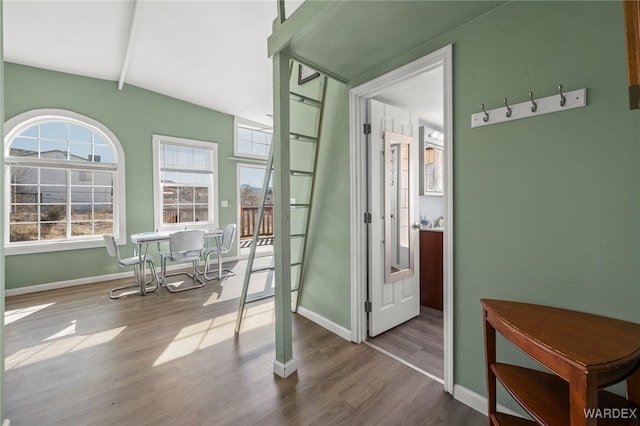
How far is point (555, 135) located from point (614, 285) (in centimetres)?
73

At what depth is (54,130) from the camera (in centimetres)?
409

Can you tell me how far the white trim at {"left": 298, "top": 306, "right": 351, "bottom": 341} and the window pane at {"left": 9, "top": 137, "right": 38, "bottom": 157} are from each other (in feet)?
14.7

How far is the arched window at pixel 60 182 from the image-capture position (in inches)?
152

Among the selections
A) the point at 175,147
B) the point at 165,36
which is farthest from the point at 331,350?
the point at 175,147

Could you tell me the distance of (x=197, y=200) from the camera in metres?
5.47

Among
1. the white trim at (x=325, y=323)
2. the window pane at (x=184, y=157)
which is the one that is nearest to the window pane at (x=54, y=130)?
the window pane at (x=184, y=157)

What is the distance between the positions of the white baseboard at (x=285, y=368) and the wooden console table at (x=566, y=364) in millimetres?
1238

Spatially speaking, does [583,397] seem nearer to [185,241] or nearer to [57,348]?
[57,348]

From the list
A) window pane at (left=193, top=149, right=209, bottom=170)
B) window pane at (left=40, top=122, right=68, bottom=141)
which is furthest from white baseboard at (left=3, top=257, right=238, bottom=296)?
window pane at (left=40, top=122, right=68, bottom=141)

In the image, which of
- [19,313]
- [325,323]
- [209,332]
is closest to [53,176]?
[19,313]

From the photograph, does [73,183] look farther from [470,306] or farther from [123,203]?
[470,306]

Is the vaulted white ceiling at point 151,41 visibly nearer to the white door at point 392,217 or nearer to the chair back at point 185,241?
the white door at point 392,217

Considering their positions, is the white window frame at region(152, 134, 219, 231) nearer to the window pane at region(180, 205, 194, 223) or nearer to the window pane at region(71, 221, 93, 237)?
the window pane at region(180, 205, 194, 223)

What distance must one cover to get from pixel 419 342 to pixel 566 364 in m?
1.70
